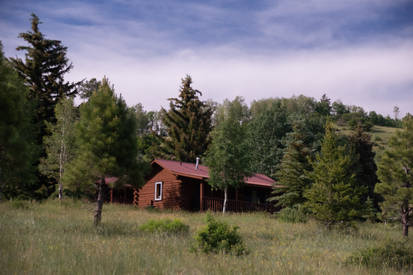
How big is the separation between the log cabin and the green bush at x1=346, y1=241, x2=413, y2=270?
16.2m

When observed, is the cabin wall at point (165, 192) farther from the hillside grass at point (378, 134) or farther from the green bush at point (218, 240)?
the hillside grass at point (378, 134)

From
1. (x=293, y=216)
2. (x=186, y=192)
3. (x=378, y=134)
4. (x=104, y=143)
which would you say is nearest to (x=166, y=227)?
(x=104, y=143)

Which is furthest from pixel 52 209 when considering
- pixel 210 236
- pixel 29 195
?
pixel 210 236

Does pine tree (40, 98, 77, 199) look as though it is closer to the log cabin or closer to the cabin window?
the log cabin

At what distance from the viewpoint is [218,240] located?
11500 mm

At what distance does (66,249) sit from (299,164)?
21367mm

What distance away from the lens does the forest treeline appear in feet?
56.5

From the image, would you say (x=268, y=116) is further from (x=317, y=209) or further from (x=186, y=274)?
(x=186, y=274)

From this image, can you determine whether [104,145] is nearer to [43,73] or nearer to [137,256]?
[137,256]

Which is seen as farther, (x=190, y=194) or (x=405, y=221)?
(x=190, y=194)

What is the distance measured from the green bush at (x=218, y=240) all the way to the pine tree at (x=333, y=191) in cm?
1048

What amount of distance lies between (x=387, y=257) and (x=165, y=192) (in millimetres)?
21043

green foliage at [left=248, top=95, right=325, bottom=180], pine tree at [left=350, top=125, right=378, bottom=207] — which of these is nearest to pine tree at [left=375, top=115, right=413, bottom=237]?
pine tree at [left=350, top=125, right=378, bottom=207]

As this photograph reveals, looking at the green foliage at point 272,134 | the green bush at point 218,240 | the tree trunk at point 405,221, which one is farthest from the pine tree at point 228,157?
the green foliage at point 272,134
